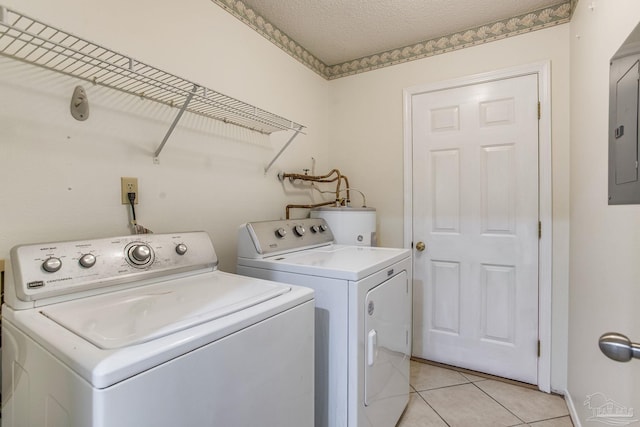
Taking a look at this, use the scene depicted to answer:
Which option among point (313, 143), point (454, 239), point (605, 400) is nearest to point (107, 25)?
point (313, 143)

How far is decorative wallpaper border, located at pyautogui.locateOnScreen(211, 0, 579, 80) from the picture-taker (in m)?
1.89

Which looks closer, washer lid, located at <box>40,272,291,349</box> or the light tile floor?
washer lid, located at <box>40,272,291,349</box>

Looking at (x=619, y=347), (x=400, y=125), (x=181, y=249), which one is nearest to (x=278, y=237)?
(x=181, y=249)

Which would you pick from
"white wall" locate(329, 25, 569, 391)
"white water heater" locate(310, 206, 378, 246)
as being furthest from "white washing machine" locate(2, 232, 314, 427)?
"white wall" locate(329, 25, 569, 391)

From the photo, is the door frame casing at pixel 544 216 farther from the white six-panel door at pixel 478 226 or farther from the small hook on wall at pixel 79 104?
the small hook on wall at pixel 79 104

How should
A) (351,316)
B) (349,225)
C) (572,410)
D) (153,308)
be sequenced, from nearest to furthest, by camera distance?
(153,308) → (351,316) → (572,410) → (349,225)

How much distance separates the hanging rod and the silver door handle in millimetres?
1388

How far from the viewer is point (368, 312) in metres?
1.29

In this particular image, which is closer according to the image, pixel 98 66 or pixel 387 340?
pixel 98 66

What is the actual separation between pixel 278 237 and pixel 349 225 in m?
0.64

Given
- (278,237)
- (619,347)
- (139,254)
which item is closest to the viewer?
(619,347)

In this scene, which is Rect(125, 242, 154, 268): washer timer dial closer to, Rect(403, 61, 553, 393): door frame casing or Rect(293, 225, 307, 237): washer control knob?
Rect(293, 225, 307, 237): washer control knob

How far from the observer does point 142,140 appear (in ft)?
4.49

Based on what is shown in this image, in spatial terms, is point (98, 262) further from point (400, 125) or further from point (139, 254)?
point (400, 125)
